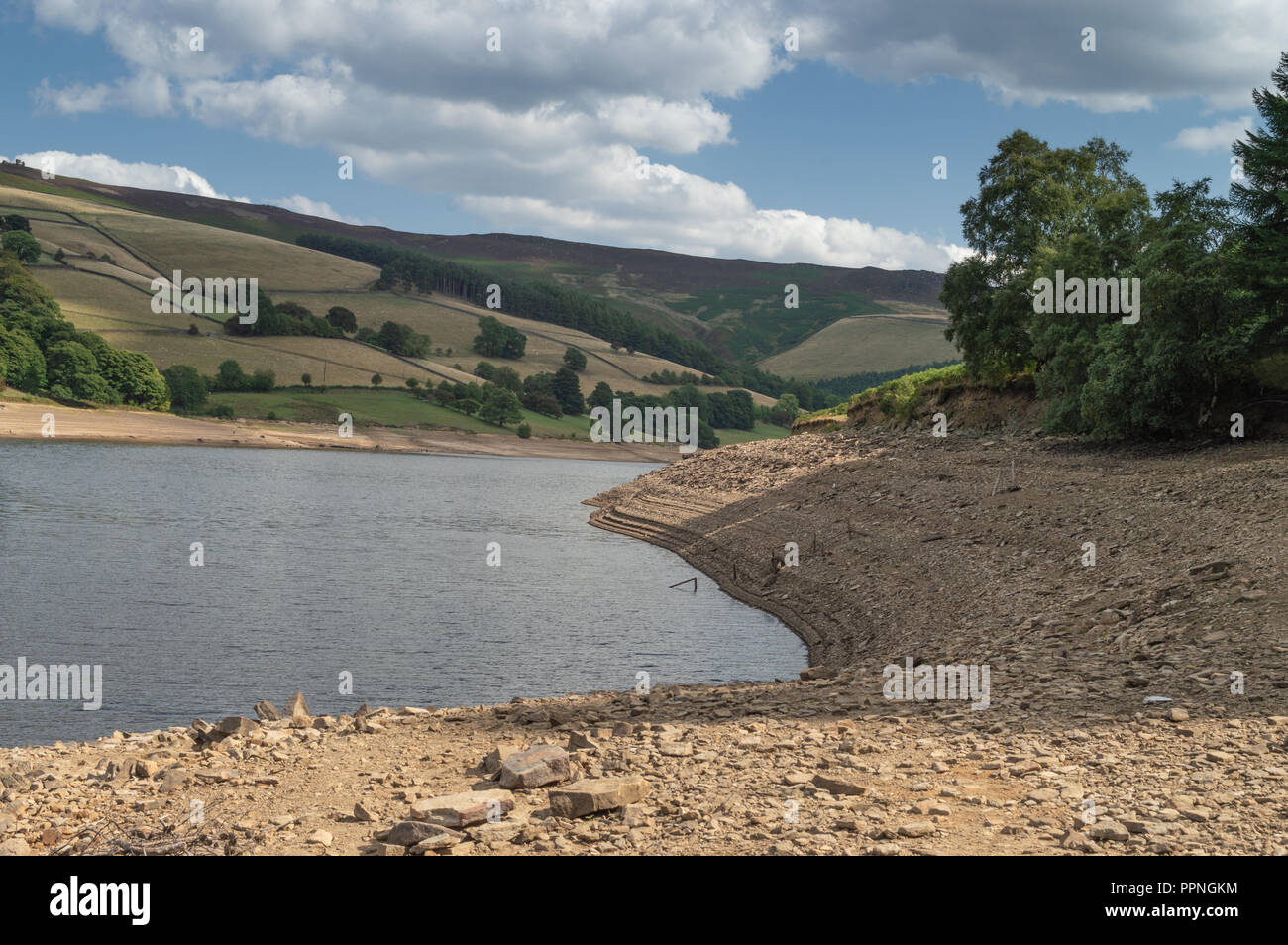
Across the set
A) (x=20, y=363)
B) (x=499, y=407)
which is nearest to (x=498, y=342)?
(x=499, y=407)

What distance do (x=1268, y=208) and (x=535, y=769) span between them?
35.7 m

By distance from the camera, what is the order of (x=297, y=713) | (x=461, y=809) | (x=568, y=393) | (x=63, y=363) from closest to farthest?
1. (x=461, y=809)
2. (x=297, y=713)
3. (x=63, y=363)
4. (x=568, y=393)

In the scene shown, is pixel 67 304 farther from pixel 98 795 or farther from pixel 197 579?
pixel 98 795

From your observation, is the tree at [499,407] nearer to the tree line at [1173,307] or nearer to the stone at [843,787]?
the tree line at [1173,307]

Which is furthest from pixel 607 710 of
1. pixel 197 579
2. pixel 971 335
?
pixel 971 335

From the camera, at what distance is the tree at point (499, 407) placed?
511 feet

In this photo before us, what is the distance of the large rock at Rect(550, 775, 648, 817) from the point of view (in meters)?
9.82

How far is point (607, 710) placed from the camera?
55.7 ft

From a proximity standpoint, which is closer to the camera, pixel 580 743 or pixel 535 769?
pixel 535 769

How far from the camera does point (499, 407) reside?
158 meters

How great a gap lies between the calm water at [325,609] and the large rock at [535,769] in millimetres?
9916

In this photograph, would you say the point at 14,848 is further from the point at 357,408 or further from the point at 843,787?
the point at 357,408
